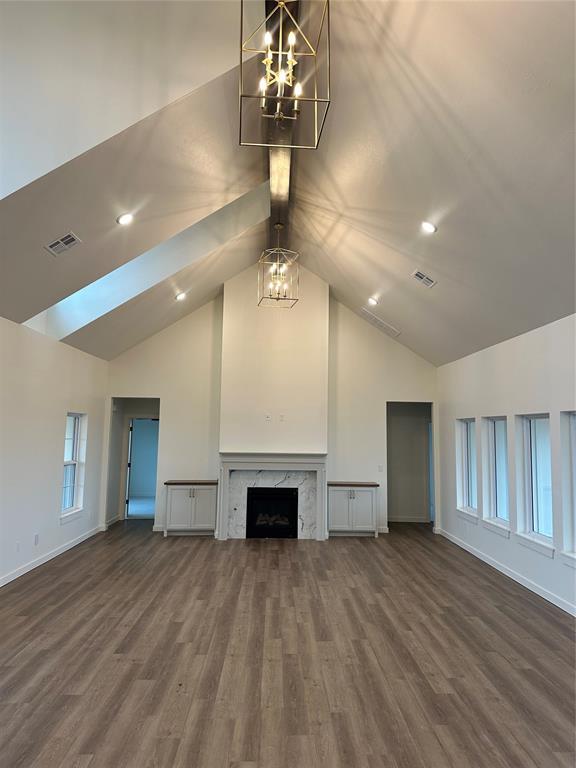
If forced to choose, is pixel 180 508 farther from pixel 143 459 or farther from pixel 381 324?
pixel 143 459

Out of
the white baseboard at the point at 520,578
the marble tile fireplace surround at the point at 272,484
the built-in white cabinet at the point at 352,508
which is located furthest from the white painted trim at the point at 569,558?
the marble tile fireplace surround at the point at 272,484

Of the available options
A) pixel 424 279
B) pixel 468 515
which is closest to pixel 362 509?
pixel 468 515

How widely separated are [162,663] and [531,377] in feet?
14.2

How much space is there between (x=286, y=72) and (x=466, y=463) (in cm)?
617

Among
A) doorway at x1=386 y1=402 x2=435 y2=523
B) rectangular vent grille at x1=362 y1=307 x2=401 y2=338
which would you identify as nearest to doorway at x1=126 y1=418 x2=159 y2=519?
doorway at x1=386 y1=402 x2=435 y2=523

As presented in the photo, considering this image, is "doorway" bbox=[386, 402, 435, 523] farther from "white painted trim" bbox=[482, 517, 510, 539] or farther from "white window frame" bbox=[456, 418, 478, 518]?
"white painted trim" bbox=[482, 517, 510, 539]

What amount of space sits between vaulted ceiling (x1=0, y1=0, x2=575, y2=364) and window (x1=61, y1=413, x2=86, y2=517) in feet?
8.44

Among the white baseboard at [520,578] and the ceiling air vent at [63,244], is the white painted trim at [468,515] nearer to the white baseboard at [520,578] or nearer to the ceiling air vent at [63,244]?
the white baseboard at [520,578]

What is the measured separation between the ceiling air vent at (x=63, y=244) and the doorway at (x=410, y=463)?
6.31 m

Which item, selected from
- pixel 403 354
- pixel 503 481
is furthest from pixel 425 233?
pixel 403 354

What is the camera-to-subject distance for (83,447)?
24.0 ft

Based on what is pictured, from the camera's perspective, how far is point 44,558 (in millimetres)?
5945

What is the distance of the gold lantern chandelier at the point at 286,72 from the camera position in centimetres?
313

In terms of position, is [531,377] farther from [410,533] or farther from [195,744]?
[195,744]
